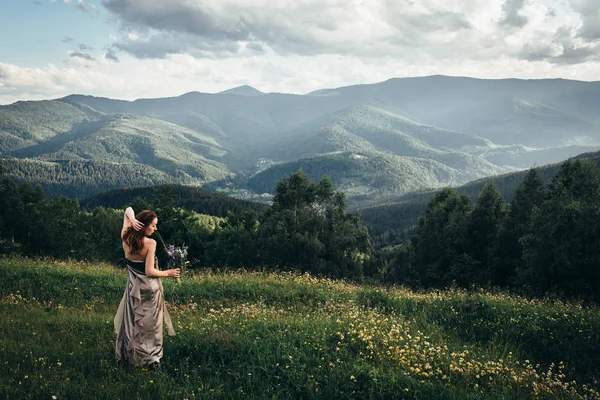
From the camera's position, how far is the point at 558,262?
1040 inches

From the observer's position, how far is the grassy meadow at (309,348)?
6.92 meters

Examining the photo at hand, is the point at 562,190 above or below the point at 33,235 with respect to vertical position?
above

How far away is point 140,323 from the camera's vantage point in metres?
7.70

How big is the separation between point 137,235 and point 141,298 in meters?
1.32

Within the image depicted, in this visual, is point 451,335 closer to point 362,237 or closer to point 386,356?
point 386,356

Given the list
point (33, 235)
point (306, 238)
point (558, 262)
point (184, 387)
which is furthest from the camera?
point (33, 235)

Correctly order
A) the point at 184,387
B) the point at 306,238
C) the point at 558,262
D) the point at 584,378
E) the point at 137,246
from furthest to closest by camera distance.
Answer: the point at 306,238 < the point at 558,262 < the point at 584,378 < the point at 137,246 < the point at 184,387

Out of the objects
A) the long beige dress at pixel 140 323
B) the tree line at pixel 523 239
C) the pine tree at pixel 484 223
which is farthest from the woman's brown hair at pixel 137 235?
the pine tree at pixel 484 223

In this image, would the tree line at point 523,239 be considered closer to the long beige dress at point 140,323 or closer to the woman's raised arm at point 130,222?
the long beige dress at point 140,323

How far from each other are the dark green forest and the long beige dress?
61.1ft

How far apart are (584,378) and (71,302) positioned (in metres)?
14.9

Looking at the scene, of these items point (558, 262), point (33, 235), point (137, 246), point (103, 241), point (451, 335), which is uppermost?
point (137, 246)

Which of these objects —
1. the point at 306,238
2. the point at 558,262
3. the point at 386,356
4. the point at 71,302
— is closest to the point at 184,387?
the point at 386,356

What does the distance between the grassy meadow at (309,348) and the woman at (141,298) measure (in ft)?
1.03
